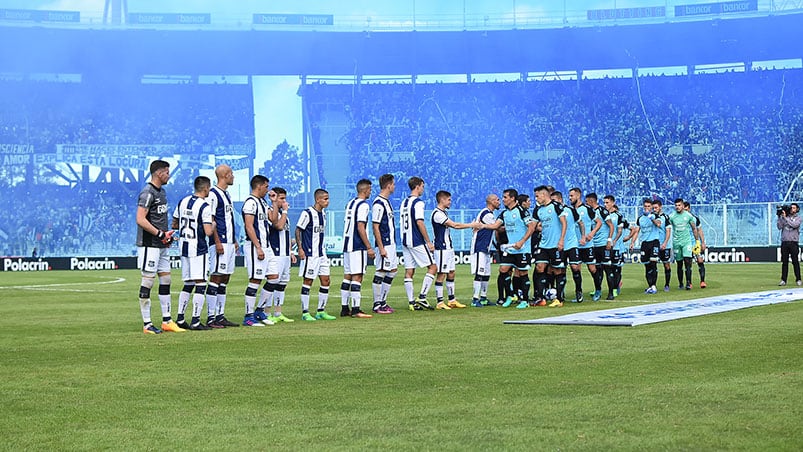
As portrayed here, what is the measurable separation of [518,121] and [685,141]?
356 inches

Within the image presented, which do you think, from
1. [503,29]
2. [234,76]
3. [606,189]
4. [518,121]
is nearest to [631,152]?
[606,189]

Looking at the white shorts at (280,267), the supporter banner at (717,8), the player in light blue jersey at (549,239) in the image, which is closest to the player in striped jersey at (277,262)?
Result: the white shorts at (280,267)

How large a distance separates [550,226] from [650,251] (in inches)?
201

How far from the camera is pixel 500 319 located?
45.1 ft

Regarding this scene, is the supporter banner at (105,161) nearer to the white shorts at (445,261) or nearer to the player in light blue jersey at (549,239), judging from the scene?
the white shorts at (445,261)

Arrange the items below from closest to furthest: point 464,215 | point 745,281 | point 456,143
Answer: point 745,281, point 464,215, point 456,143

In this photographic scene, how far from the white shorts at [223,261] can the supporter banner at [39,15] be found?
43.9 metres

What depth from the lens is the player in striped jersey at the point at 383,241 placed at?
15.5 meters

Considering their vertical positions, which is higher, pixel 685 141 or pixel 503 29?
pixel 503 29

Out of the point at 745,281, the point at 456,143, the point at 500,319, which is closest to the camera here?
the point at 500,319

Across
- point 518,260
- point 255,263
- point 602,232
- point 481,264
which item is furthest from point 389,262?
point 602,232

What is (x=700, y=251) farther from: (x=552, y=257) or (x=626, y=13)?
(x=626, y=13)

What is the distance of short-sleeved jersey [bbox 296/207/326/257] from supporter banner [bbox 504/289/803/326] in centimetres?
348

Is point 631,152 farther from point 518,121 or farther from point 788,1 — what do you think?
point 788,1
